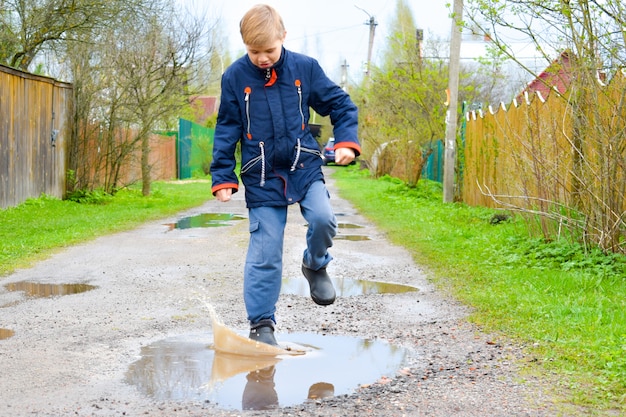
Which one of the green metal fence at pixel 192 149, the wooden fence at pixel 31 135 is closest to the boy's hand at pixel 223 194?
the wooden fence at pixel 31 135

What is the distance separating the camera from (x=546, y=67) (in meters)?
9.12

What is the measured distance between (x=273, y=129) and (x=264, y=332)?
3.62 ft

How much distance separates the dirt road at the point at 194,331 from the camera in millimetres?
3762

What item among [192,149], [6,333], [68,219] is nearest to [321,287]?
[6,333]

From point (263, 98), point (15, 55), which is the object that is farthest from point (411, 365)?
point (15, 55)

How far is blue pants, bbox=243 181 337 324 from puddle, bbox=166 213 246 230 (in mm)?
8335

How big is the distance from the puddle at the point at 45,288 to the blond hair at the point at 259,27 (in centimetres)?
325

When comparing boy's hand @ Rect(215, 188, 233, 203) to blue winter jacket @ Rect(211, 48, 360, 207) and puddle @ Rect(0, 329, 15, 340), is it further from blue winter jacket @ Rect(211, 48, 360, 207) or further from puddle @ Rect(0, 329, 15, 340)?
puddle @ Rect(0, 329, 15, 340)

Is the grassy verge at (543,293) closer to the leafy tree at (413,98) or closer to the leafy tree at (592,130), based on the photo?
the leafy tree at (592,130)

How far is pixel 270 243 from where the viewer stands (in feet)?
15.7

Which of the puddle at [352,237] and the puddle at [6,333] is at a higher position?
the puddle at [352,237]

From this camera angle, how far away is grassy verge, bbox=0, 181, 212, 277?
9828 millimetres

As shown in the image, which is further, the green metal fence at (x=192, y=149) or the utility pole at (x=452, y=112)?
the green metal fence at (x=192, y=149)

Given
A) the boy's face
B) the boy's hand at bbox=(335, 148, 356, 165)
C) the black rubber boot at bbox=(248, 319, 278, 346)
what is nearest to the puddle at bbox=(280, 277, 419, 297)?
the black rubber boot at bbox=(248, 319, 278, 346)
